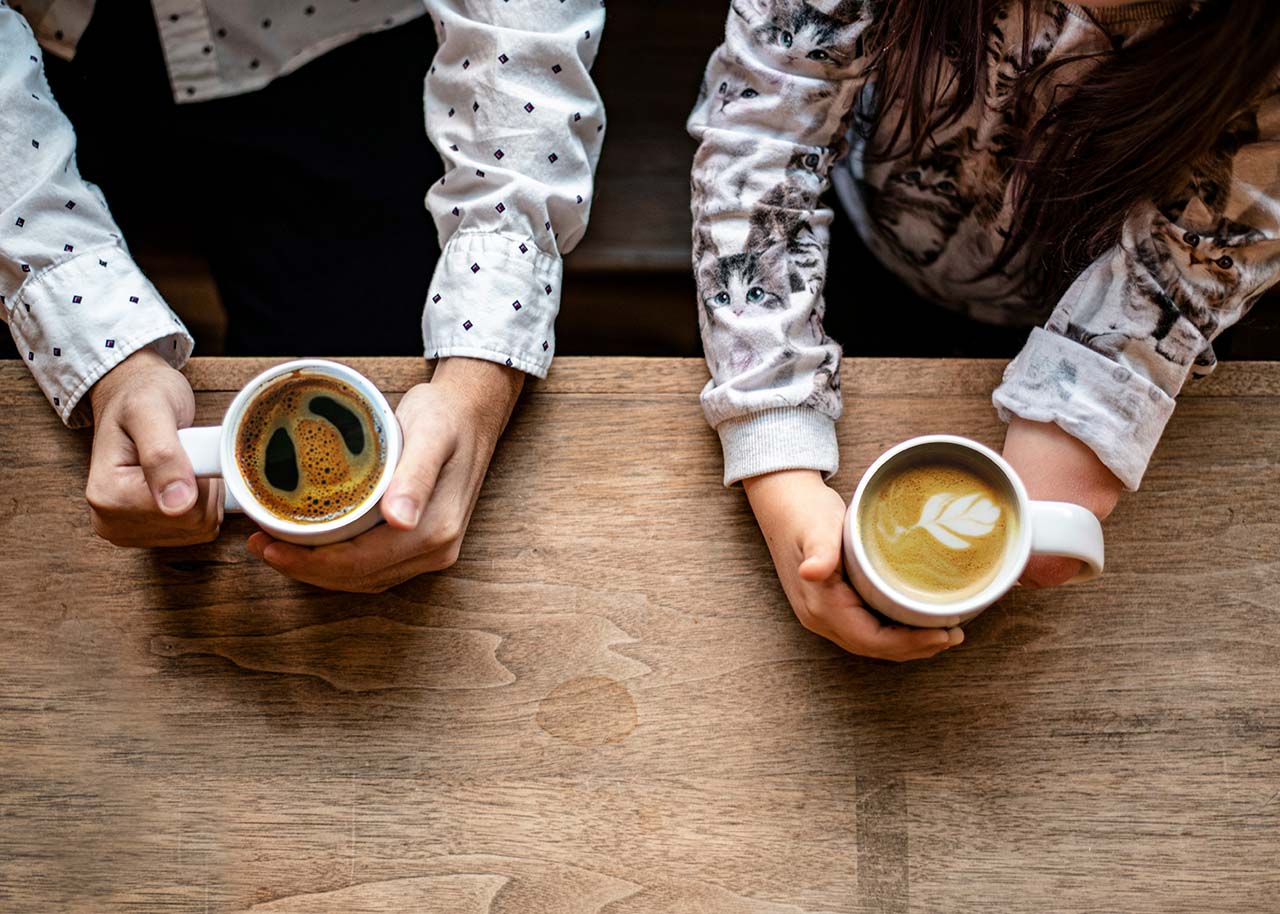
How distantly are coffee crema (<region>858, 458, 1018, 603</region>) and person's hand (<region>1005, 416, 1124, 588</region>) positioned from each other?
11 cm

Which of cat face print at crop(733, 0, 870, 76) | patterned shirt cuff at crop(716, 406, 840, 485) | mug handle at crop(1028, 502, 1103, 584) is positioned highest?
cat face print at crop(733, 0, 870, 76)

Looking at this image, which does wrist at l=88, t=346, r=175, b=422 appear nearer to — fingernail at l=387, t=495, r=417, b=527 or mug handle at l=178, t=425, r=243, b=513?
mug handle at l=178, t=425, r=243, b=513

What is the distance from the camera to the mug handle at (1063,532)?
577 mm

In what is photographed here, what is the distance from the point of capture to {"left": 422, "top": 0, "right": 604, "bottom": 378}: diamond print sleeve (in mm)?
742

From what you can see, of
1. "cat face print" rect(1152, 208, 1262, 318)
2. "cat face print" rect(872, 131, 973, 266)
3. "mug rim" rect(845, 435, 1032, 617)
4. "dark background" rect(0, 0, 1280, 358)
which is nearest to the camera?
"mug rim" rect(845, 435, 1032, 617)

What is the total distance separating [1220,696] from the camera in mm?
682

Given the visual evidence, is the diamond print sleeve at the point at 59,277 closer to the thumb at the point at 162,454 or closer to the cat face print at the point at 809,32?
the thumb at the point at 162,454

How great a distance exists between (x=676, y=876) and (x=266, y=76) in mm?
871

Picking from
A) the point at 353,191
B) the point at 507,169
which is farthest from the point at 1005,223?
the point at 353,191

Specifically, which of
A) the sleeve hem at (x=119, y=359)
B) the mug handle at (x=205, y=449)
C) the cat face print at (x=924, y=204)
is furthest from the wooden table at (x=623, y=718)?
the cat face print at (x=924, y=204)

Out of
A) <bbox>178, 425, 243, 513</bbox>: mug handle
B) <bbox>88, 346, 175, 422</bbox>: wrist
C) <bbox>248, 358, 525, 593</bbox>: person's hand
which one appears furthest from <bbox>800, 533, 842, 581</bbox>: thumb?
<bbox>88, 346, 175, 422</bbox>: wrist

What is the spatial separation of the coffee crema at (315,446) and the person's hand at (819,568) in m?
0.29

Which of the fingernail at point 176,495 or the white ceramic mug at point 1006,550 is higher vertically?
the white ceramic mug at point 1006,550

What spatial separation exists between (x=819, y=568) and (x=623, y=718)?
0.19m
